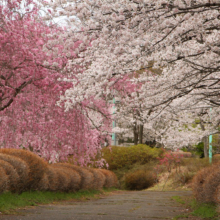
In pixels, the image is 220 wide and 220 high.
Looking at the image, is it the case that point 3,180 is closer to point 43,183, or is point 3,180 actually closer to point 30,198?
point 30,198

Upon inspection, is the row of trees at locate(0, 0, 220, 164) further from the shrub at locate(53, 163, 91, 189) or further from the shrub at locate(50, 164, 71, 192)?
the shrub at locate(50, 164, 71, 192)

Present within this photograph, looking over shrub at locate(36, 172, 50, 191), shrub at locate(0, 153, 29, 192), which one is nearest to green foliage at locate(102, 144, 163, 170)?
shrub at locate(36, 172, 50, 191)

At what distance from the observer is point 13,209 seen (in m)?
6.47

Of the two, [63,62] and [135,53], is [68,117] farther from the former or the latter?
[135,53]

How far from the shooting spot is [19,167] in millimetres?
7207

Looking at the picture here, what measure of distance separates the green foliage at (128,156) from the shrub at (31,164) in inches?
494

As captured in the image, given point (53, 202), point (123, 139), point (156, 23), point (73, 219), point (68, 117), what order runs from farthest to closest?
point (123, 139)
point (68, 117)
point (53, 202)
point (73, 219)
point (156, 23)

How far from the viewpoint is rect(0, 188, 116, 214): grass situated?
6.42 m

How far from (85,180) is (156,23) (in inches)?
301

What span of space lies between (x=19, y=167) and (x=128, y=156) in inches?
558

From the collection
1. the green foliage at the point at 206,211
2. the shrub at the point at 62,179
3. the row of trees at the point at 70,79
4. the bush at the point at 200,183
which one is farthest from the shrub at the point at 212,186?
the shrub at the point at 62,179

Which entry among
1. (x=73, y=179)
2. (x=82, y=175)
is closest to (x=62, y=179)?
(x=73, y=179)

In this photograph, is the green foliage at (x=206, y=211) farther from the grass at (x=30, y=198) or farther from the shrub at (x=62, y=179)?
the shrub at (x=62, y=179)

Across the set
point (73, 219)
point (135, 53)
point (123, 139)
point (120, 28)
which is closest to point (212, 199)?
point (73, 219)
